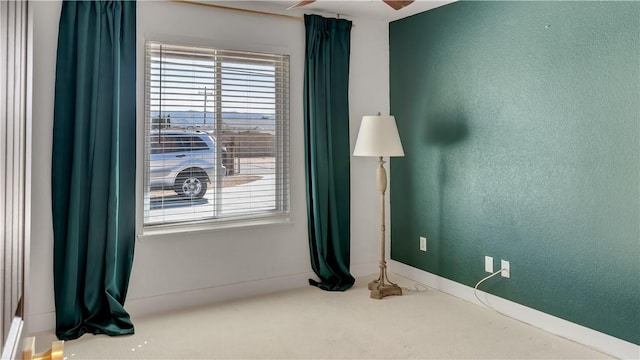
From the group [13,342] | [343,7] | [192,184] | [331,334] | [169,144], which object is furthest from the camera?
[343,7]

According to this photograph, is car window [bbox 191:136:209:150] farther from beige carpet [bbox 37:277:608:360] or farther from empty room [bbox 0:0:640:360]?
beige carpet [bbox 37:277:608:360]

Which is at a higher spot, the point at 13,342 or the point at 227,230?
the point at 13,342

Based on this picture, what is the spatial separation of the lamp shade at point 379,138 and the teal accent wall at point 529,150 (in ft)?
1.66

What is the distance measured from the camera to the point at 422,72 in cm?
405

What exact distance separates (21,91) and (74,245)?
2617 mm

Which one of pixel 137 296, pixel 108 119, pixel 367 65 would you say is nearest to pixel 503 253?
pixel 367 65

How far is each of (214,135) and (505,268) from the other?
245 cm

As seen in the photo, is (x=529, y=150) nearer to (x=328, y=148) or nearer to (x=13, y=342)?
(x=328, y=148)

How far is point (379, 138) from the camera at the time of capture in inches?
142

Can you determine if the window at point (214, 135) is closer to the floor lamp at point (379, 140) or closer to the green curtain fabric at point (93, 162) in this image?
the green curtain fabric at point (93, 162)

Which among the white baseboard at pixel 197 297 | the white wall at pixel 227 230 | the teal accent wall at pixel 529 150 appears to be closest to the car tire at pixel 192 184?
the white wall at pixel 227 230

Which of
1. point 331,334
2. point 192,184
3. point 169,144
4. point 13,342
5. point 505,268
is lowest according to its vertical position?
point 331,334

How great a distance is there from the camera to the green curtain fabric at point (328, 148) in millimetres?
3938

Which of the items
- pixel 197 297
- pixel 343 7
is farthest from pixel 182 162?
pixel 343 7
